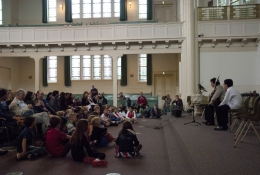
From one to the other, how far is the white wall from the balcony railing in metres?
1.82

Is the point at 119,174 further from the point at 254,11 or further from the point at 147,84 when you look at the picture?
the point at 147,84

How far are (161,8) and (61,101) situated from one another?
12131 mm

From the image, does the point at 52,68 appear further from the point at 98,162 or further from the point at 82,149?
the point at 98,162

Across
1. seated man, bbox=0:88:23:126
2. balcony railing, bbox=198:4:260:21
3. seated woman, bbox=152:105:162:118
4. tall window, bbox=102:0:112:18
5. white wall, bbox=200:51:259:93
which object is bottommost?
seated woman, bbox=152:105:162:118

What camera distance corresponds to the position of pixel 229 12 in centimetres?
1395

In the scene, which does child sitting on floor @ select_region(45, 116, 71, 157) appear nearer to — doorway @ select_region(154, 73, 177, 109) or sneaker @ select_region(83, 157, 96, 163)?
sneaker @ select_region(83, 157, 96, 163)

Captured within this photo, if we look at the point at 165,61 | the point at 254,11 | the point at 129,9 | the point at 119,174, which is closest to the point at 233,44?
the point at 254,11

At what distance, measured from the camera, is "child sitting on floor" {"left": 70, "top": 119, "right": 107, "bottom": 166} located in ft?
15.9

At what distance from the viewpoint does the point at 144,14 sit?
19672 millimetres

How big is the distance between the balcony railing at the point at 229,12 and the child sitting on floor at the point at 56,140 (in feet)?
36.6

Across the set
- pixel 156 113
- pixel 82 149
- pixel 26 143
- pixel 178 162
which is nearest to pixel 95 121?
pixel 82 149

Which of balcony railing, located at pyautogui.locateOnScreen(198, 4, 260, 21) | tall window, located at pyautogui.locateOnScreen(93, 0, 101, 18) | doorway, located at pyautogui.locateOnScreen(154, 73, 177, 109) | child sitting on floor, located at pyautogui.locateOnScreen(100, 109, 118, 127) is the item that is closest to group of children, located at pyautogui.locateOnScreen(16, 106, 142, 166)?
child sitting on floor, located at pyautogui.locateOnScreen(100, 109, 118, 127)

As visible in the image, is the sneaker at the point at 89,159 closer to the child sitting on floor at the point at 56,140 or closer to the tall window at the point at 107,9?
the child sitting on floor at the point at 56,140

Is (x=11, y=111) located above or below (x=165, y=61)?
below
